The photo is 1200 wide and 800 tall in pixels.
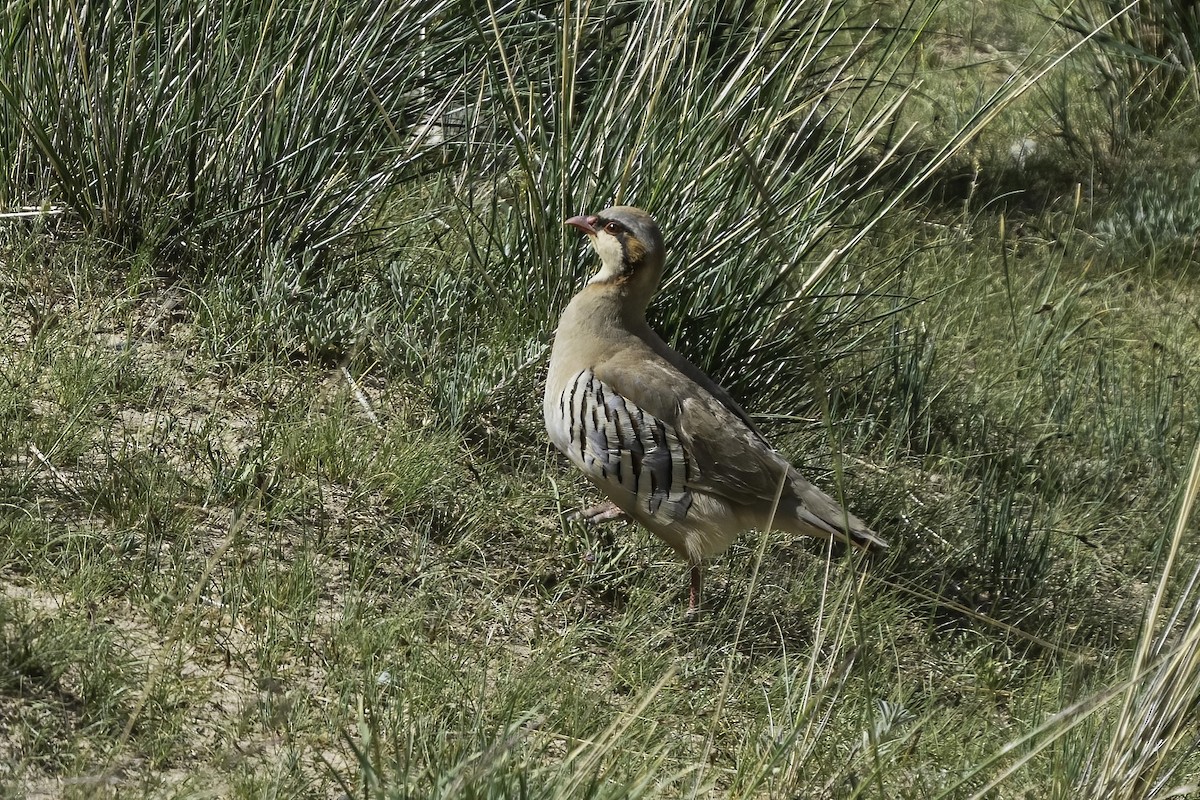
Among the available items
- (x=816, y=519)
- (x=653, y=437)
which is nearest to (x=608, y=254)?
(x=653, y=437)

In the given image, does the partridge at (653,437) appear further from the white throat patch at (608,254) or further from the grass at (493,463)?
the grass at (493,463)

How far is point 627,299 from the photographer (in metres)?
4.34

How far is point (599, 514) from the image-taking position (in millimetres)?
4258

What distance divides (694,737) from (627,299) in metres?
1.44

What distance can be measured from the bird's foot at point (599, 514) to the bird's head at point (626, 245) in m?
0.69

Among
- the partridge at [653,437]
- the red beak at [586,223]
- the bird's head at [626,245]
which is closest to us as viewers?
the partridge at [653,437]

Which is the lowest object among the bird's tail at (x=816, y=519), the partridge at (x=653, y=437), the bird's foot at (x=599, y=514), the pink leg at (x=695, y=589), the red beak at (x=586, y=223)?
the pink leg at (x=695, y=589)

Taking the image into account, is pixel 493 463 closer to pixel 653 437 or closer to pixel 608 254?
pixel 653 437

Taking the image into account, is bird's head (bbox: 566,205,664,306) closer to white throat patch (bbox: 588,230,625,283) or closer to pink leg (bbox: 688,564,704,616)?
white throat patch (bbox: 588,230,625,283)

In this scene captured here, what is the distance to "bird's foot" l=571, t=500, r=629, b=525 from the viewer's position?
4250 millimetres

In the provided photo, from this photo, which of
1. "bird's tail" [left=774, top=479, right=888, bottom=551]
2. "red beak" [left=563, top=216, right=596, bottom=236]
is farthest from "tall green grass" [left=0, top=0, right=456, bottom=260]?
"bird's tail" [left=774, top=479, right=888, bottom=551]

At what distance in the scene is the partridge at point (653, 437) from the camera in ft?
13.4

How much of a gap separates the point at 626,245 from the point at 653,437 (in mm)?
604

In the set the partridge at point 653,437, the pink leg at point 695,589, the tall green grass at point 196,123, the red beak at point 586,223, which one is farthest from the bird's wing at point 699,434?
the tall green grass at point 196,123
